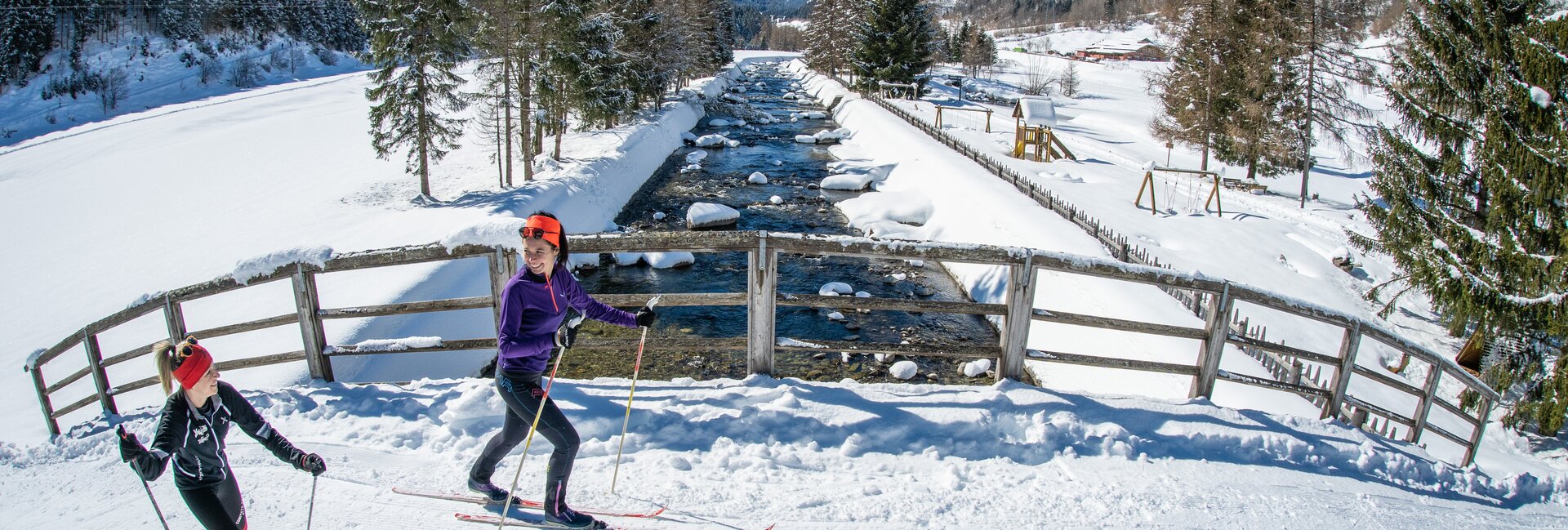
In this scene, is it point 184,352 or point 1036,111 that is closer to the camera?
point 184,352

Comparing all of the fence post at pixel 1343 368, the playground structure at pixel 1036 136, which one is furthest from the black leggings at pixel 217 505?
the playground structure at pixel 1036 136

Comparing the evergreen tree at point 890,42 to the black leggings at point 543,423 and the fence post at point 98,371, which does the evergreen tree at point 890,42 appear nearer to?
the fence post at point 98,371

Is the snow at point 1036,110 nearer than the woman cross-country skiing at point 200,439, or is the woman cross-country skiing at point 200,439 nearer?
the woman cross-country skiing at point 200,439

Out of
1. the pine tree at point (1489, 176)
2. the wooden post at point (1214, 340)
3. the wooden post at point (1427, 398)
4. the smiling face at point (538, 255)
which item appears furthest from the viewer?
the pine tree at point (1489, 176)

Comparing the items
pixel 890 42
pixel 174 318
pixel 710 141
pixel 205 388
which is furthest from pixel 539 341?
pixel 890 42

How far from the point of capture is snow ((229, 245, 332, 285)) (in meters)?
5.66

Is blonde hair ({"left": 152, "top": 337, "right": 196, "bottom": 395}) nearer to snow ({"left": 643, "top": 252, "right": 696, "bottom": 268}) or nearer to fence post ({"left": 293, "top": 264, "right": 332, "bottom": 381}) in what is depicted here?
fence post ({"left": 293, "top": 264, "right": 332, "bottom": 381})

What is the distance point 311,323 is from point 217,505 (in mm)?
2584

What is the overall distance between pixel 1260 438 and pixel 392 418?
256 inches

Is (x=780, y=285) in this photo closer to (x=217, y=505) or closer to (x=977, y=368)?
(x=977, y=368)

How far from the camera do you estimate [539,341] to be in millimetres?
4117

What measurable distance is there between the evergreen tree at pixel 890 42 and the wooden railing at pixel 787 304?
4923 cm

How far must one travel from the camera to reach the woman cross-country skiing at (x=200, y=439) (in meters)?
3.34

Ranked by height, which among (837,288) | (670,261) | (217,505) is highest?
(217,505)
